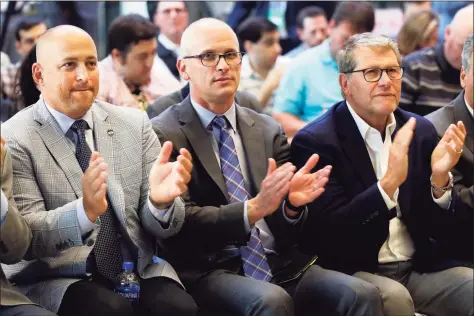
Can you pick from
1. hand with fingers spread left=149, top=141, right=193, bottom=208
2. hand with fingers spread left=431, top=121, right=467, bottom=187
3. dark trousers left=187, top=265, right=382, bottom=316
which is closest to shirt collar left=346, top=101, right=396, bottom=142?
hand with fingers spread left=431, top=121, right=467, bottom=187

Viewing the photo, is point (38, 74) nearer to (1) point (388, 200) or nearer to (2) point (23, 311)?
(2) point (23, 311)

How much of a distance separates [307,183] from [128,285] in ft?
2.44

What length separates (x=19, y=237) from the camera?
292 centimetres

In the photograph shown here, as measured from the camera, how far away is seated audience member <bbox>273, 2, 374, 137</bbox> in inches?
213

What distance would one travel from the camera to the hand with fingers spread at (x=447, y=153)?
343cm

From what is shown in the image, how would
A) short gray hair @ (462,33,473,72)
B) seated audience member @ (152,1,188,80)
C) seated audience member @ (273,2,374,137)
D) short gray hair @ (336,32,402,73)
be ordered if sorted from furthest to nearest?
1. seated audience member @ (152,1,188,80)
2. seated audience member @ (273,2,374,137)
3. short gray hair @ (462,33,473,72)
4. short gray hair @ (336,32,402,73)

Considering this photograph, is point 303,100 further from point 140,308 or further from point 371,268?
point 140,308

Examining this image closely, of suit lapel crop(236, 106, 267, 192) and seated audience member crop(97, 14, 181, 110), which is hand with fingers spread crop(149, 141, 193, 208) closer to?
suit lapel crop(236, 106, 267, 192)

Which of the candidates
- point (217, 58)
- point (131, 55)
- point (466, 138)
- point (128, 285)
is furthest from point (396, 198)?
point (131, 55)

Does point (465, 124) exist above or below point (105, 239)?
above

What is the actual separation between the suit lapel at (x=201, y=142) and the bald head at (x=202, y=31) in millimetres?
260

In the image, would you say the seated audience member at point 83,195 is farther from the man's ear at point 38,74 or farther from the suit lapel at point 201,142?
the suit lapel at point 201,142

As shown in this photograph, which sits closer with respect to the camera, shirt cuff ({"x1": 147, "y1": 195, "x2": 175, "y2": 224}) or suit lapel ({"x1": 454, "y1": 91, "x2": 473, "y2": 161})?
shirt cuff ({"x1": 147, "y1": 195, "x2": 175, "y2": 224})

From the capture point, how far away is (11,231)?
9.46 ft
